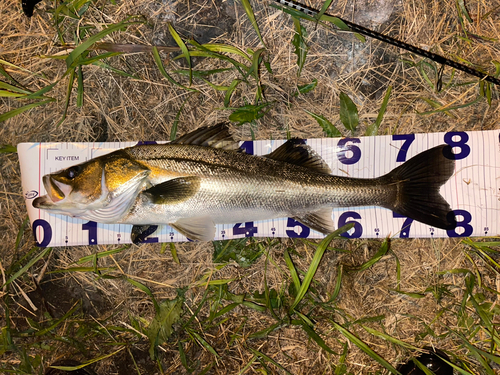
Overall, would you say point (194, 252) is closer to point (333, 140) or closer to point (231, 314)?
point (231, 314)

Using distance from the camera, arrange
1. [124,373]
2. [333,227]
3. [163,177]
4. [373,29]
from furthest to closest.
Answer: [124,373]
[373,29]
[333,227]
[163,177]

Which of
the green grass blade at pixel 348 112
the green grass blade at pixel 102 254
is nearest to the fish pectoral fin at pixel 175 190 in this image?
the green grass blade at pixel 102 254

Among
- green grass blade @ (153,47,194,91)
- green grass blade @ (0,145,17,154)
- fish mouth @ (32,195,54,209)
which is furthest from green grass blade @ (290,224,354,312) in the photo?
green grass blade @ (0,145,17,154)

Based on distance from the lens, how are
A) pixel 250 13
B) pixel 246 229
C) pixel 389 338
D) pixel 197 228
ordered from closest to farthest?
pixel 197 228
pixel 250 13
pixel 389 338
pixel 246 229

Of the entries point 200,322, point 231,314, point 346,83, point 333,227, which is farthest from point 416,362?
point 346,83

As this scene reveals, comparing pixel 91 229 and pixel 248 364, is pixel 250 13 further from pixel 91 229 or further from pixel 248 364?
pixel 248 364

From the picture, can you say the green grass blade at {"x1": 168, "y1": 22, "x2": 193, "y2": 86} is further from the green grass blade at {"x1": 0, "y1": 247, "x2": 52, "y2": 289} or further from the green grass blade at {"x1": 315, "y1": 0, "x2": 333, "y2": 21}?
the green grass blade at {"x1": 0, "y1": 247, "x2": 52, "y2": 289}

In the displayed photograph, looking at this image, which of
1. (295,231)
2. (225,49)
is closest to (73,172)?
(225,49)
